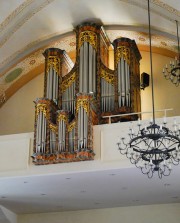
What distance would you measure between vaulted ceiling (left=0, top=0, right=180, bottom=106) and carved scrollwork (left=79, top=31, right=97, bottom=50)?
39 cm

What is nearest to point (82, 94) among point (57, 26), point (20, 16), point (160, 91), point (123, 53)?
point (123, 53)

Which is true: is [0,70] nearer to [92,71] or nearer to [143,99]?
[92,71]

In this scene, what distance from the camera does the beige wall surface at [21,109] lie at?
608 inches

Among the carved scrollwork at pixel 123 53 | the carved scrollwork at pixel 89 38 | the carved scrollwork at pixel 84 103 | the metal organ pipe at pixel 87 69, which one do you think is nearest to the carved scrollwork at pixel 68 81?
the metal organ pipe at pixel 87 69

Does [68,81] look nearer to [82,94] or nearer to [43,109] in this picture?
[43,109]

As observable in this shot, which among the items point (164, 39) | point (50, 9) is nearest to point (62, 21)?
point (50, 9)

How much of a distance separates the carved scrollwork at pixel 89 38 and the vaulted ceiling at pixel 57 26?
39 centimetres

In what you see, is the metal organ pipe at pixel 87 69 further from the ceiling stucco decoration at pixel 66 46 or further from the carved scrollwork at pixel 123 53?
the ceiling stucco decoration at pixel 66 46

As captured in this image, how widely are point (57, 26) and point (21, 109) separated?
2.86m

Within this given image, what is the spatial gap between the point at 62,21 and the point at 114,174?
4606 millimetres

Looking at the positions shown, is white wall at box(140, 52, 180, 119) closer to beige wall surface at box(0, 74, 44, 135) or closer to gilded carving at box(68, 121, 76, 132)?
gilded carving at box(68, 121, 76, 132)

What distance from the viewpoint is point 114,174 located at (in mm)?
11969

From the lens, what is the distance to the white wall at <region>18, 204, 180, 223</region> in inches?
586

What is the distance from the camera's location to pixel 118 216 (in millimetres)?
15250
